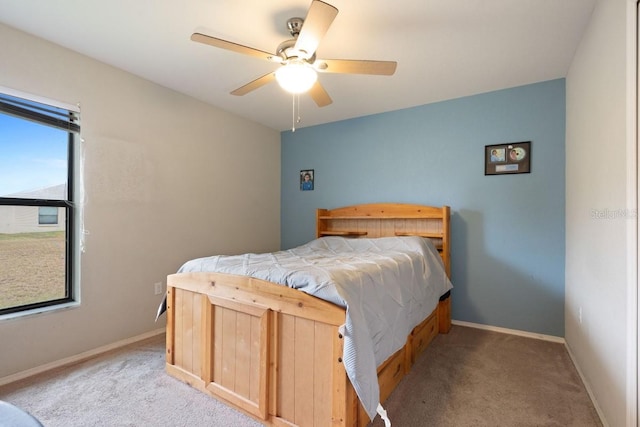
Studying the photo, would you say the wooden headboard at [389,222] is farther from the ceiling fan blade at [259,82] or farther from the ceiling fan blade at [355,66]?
the ceiling fan blade at [259,82]

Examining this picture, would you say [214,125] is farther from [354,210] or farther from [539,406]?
[539,406]

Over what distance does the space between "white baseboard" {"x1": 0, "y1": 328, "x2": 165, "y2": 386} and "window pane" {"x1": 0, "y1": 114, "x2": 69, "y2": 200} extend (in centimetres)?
123

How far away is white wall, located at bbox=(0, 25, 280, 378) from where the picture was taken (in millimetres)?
2156

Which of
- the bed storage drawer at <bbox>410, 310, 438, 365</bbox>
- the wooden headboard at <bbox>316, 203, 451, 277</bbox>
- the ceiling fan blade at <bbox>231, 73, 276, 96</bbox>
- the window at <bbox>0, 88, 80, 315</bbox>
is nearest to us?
the ceiling fan blade at <bbox>231, 73, 276, 96</bbox>

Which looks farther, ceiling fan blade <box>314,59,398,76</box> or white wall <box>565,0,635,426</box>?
ceiling fan blade <box>314,59,398,76</box>

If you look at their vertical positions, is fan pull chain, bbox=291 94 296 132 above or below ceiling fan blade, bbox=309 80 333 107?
above

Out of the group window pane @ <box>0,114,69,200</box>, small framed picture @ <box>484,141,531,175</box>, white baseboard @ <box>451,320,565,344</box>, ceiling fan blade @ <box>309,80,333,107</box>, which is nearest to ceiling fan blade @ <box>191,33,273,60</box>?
ceiling fan blade @ <box>309,80,333,107</box>

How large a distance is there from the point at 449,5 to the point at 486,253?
7.40 feet

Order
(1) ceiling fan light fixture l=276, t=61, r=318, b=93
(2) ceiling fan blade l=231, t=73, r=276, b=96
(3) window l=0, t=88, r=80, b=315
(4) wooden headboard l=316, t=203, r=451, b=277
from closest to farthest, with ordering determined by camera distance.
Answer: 1. (1) ceiling fan light fixture l=276, t=61, r=318, b=93
2. (2) ceiling fan blade l=231, t=73, r=276, b=96
3. (3) window l=0, t=88, r=80, b=315
4. (4) wooden headboard l=316, t=203, r=451, b=277

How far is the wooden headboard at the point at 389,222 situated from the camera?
121 inches

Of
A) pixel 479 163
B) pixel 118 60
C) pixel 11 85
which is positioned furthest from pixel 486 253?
pixel 11 85

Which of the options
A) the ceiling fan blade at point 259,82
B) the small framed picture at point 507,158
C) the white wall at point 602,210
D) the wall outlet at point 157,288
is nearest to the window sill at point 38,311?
the wall outlet at point 157,288

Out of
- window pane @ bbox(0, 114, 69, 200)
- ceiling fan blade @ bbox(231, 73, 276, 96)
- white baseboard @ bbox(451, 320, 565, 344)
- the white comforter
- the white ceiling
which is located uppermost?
the white ceiling

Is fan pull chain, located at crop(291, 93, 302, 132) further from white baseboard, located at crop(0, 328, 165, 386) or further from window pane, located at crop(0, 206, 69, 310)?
white baseboard, located at crop(0, 328, 165, 386)
